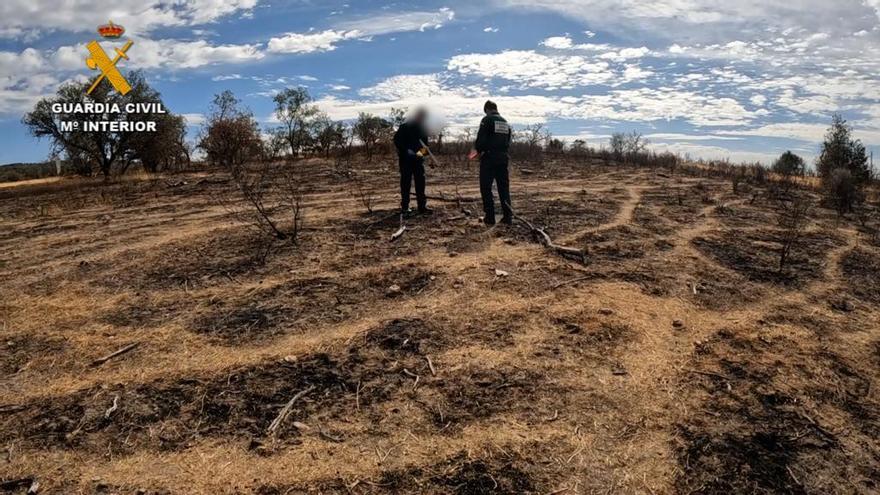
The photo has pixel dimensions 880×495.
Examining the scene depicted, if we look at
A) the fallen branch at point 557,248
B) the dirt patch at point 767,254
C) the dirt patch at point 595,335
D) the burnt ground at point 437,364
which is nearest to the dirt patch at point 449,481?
the burnt ground at point 437,364

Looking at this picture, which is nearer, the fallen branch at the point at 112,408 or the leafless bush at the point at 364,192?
the fallen branch at the point at 112,408

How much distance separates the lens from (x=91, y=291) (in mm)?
6109

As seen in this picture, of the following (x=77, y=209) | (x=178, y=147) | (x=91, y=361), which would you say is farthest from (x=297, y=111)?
(x=91, y=361)

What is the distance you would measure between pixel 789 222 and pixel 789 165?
17637 millimetres

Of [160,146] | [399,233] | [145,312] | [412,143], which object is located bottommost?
[145,312]

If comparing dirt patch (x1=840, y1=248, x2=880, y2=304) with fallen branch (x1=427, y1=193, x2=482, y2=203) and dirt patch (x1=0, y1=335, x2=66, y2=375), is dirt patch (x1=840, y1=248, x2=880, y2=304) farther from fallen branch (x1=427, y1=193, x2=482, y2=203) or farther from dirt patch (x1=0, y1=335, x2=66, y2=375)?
dirt patch (x1=0, y1=335, x2=66, y2=375)

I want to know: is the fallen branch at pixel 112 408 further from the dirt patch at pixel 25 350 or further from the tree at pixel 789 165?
the tree at pixel 789 165

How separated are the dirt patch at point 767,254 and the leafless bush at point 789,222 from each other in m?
0.08

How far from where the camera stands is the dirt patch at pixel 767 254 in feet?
22.6

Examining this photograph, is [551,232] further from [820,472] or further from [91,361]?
[91,361]

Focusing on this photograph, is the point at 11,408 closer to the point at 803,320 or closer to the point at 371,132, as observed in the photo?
the point at 803,320

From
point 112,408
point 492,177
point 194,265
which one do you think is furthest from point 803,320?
point 194,265

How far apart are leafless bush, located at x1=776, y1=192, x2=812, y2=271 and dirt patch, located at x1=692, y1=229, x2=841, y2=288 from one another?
77mm

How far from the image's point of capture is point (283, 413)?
384cm
